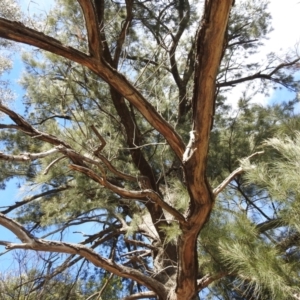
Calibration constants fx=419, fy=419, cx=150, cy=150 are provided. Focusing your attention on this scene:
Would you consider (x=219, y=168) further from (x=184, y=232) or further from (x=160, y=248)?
(x=184, y=232)

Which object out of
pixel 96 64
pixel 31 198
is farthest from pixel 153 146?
pixel 96 64

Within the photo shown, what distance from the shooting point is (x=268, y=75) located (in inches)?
134

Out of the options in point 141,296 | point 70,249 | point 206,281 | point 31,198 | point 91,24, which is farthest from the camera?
point 31,198

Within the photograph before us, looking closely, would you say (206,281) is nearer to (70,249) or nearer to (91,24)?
(70,249)


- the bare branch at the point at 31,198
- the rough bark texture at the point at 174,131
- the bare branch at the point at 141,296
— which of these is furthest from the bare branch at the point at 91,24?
the bare branch at the point at 31,198

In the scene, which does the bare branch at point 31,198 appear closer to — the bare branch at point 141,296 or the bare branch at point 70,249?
the bare branch at point 141,296

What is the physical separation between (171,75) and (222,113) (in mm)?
523

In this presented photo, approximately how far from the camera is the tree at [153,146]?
144cm

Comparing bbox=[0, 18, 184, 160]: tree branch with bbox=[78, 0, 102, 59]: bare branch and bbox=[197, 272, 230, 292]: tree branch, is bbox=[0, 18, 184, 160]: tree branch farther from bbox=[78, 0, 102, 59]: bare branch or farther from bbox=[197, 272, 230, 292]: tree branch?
bbox=[197, 272, 230, 292]: tree branch

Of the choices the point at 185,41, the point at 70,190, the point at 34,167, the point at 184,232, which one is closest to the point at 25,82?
the point at 34,167

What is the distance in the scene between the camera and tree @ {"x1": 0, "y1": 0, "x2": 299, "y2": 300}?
56.7 inches

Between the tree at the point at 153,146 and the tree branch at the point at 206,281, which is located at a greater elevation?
the tree at the point at 153,146

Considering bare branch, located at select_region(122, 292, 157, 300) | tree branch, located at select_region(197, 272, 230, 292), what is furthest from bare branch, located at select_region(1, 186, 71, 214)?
tree branch, located at select_region(197, 272, 230, 292)

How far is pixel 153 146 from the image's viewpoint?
10.2ft
